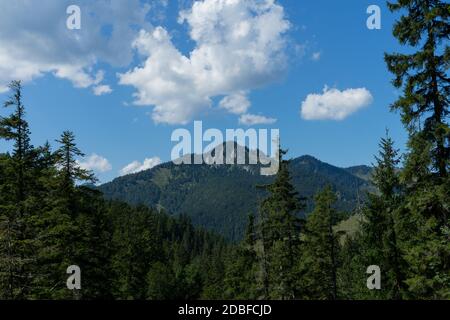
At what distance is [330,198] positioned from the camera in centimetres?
3884

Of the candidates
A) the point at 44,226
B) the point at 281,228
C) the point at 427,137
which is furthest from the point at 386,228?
the point at 44,226

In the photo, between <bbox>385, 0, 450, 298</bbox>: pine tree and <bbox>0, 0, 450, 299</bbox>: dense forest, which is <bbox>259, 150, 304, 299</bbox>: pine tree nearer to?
<bbox>0, 0, 450, 299</bbox>: dense forest

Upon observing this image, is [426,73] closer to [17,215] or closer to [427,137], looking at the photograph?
[427,137]

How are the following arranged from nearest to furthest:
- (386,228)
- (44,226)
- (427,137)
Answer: (427,137)
(44,226)
(386,228)

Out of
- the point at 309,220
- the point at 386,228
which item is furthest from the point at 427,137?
the point at 309,220

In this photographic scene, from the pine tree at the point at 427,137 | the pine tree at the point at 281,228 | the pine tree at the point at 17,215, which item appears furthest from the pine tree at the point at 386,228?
the pine tree at the point at 17,215

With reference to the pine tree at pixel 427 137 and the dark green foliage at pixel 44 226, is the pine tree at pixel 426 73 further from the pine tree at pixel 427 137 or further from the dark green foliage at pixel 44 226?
the dark green foliage at pixel 44 226

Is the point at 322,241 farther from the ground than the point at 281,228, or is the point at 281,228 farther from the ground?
the point at 281,228

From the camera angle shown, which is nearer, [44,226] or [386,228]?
[44,226]

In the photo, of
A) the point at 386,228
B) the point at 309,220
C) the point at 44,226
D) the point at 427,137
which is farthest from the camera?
the point at 309,220

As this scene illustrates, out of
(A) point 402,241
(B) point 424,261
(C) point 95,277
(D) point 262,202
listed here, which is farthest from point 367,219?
(C) point 95,277

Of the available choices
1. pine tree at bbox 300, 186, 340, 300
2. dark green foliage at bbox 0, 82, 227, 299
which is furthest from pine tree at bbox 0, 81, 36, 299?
pine tree at bbox 300, 186, 340, 300
